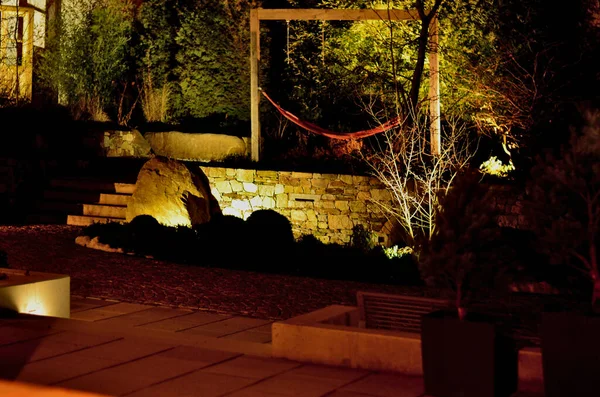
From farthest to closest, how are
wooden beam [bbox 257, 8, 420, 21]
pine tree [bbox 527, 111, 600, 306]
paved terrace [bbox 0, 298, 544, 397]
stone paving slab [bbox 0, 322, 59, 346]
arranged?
wooden beam [bbox 257, 8, 420, 21] < stone paving slab [bbox 0, 322, 59, 346] < paved terrace [bbox 0, 298, 544, 397] < pine tree [bbox 527, 111, 600, 306]

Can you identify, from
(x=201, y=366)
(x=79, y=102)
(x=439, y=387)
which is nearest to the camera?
(x=439, y=387)

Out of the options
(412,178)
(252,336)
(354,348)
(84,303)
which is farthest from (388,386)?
(412,178)

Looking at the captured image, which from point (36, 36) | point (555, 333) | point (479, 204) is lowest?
point (555, 333)

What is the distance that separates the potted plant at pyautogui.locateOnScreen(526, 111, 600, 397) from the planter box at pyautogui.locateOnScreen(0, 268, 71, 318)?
382 cm

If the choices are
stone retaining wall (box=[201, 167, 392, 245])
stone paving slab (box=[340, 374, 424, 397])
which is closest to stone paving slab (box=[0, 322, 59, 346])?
stone paving slab (box=[340, 374, 424, 397])

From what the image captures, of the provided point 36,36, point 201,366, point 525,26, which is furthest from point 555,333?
point 36,36

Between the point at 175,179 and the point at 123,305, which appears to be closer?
the point at 123,305

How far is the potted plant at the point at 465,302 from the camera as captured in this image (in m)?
4.83

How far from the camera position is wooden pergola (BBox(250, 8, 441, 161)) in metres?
12.8

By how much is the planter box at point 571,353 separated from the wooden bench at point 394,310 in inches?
48.7

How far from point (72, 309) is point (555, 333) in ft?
14.3

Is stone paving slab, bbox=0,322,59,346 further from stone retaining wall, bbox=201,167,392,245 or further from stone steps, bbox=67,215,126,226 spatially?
stone retaining wall, bbox=201,167,392,245

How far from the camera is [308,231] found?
44.2 feet

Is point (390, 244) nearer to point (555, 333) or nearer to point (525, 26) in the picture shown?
point (525, 26)
